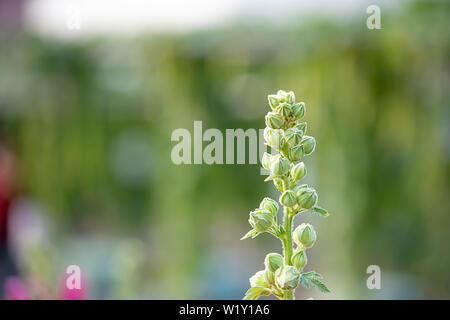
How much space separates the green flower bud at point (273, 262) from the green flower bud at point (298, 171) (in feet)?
0.11

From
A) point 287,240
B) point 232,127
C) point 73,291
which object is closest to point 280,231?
point 287,240

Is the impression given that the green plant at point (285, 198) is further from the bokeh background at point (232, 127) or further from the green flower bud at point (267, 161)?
the bokeh background at point (232, 127)

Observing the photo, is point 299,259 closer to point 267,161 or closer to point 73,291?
point 267,161

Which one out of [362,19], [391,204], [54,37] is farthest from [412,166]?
[54,37]

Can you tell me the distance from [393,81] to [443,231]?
0.54 meters

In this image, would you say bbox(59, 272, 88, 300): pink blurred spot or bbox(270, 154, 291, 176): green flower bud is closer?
bbox(270, 154, 291, 176): green flower bud

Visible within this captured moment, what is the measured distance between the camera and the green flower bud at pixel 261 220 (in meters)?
0.27

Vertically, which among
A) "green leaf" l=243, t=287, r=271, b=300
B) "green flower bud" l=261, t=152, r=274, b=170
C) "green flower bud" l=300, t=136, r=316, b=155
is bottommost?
"green leaf" l=243, t=287, r=271, b=300

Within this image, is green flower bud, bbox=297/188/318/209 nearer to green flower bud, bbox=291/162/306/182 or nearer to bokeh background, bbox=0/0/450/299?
green flower bud, bbox=291/162/306/182

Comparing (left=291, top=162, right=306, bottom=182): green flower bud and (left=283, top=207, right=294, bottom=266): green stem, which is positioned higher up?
(left=291, top=162, right=306, bottom=182): green flower bud

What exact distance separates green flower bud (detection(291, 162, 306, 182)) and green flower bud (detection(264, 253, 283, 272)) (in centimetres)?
3

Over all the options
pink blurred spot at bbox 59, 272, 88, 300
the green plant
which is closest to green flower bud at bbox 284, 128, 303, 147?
the green plant

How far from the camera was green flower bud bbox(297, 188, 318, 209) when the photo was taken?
0.27m

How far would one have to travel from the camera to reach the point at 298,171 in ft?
0.89
